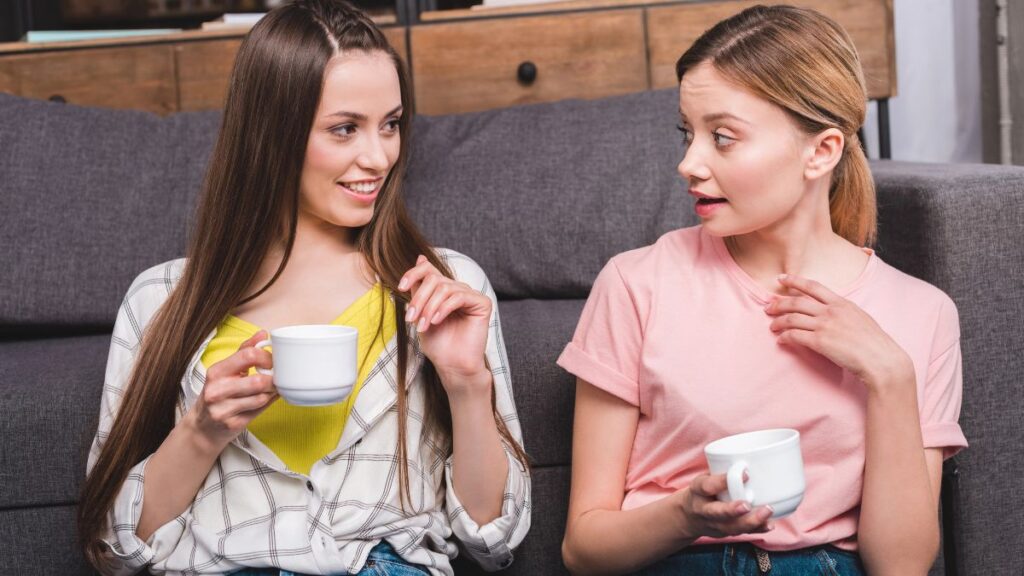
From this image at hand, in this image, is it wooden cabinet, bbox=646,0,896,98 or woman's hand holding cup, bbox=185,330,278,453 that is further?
wooden cabinet, bbox=646,0,896,98

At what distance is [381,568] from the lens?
1187 millimetres

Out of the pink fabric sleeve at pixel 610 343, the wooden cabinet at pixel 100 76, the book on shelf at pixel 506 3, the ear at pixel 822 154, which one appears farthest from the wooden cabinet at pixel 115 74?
the ear at pixel 822 154

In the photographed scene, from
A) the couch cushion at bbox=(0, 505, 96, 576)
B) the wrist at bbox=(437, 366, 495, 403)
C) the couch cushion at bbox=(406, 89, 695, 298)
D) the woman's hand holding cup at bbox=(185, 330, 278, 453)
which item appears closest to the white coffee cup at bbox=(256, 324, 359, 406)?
the woman's hand holding cup at bbox=(185, 330, 278, 453)

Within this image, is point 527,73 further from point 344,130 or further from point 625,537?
point 625,537

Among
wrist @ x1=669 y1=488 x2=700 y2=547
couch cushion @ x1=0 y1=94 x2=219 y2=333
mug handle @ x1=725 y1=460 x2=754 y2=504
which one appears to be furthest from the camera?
couch cushion @ x1=0 y1=94 x2=219 y2=333

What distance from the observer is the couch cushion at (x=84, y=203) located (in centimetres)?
178

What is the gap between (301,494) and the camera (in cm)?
122

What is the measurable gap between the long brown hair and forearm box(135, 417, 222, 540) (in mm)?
679

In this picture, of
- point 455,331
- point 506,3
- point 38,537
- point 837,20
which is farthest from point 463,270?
point 837,20

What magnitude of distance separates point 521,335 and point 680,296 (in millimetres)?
362

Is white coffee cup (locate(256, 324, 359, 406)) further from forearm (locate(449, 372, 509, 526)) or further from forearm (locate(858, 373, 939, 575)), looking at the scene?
forearm (locate(858, 373, 939, 575))

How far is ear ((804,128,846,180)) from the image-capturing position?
1185mm

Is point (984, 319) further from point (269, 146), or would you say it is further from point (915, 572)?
point (269, 146)

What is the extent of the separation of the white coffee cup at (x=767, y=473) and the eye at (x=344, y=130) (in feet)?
1.98
